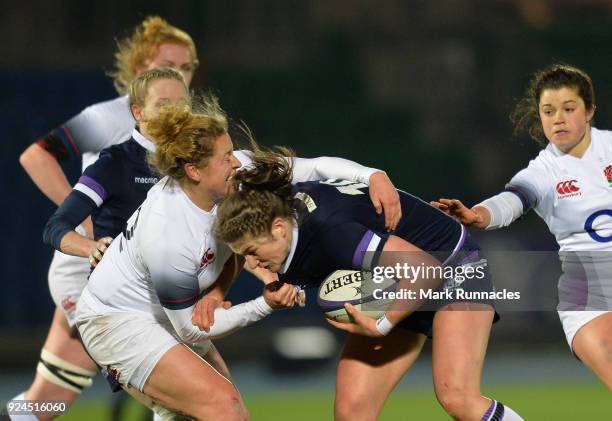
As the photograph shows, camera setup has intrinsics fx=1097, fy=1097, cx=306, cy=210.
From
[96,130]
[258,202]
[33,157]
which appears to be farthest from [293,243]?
[33,157]

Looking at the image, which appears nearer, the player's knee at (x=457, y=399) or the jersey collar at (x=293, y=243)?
the jersey collar at (x=293, y=243)

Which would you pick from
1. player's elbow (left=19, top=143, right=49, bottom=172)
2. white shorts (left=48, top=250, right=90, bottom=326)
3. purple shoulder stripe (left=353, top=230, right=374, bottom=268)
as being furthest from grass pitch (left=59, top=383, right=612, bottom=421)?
purple shoulder stripe (left=353, top=230, right=374, bottom=268)

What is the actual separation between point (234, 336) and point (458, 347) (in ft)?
21.1

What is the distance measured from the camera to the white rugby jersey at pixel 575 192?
4715 mm

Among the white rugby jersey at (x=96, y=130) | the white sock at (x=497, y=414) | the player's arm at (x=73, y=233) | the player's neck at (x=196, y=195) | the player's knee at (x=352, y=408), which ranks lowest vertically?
the player's knee at (x=352, y=408)

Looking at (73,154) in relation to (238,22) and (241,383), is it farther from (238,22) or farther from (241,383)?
(238,22)

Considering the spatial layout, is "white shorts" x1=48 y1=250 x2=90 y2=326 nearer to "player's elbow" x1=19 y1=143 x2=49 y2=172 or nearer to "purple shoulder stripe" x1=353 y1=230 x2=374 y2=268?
"player's elbow" x1=19 y1=143 x2=49 y2=172

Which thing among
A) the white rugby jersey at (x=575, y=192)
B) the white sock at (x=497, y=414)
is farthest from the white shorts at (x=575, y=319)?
the white sock at (x=497, y=414)

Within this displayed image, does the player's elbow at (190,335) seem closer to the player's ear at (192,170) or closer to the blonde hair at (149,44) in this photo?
the player's ear at (192,170)

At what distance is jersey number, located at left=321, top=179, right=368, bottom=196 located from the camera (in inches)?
166

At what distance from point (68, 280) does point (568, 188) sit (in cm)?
249

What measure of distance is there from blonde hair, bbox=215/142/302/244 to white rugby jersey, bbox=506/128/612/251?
1.23 meters

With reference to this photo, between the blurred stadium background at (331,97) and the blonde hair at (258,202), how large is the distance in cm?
468

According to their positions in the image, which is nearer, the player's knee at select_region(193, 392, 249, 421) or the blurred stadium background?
the player's knee at select_region(193, 392, 249, 421)
